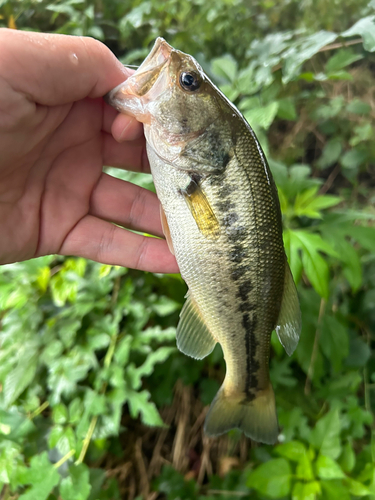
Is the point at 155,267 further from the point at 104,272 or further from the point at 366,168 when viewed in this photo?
the point at 366,168

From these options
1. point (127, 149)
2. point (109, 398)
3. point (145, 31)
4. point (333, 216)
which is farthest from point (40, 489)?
point (145, 31)

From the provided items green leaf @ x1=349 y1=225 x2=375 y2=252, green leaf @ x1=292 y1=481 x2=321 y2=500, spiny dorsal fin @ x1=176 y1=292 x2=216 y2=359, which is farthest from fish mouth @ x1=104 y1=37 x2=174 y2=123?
green leaf @ x1=292 y1=481 x2=321 y2=500

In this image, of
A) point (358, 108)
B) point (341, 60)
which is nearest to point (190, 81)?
point (341, 60)

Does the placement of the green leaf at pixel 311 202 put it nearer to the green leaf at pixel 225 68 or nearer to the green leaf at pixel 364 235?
the green leaf at pixel 364 235

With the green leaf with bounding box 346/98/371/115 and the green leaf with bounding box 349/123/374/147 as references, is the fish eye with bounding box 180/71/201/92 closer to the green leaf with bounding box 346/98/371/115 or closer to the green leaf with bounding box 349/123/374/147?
the green leaf with bounding box 346/98/371/115

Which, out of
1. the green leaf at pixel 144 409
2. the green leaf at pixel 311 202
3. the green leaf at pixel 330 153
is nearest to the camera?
the green leaf at pixel 144 409

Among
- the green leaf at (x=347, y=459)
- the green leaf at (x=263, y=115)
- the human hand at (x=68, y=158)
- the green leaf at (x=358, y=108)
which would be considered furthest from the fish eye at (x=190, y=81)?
the green leaf at (x=358, y=108)
